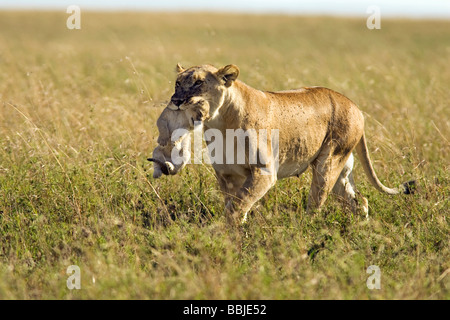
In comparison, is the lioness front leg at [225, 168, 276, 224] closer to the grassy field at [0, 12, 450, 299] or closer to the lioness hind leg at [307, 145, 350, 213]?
the grassy field at [0, 12, 450, 299]

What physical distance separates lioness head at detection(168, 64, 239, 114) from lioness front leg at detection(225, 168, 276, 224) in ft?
1.95

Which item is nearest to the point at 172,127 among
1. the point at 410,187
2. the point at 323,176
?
the point at 323,176

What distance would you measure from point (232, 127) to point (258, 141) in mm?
223

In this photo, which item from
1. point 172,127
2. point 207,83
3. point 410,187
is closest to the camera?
point 172,127

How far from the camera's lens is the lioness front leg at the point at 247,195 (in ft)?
14.3

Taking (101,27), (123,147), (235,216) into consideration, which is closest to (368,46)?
(101,27)

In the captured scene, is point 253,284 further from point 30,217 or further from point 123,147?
point 123,147

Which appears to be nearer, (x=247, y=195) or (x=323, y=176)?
(x=247, y=195)

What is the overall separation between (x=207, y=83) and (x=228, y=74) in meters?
0.17

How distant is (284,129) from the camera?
4.70 meters

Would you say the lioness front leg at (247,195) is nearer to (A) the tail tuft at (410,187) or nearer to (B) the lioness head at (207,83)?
(B) the lioness head at (207,83)

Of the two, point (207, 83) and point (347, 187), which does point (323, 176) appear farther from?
point (207, 83)

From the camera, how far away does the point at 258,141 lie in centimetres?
442

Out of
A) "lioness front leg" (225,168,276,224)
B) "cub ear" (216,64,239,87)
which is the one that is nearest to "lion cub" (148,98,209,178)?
"cub ear" (216,64,239,87)
